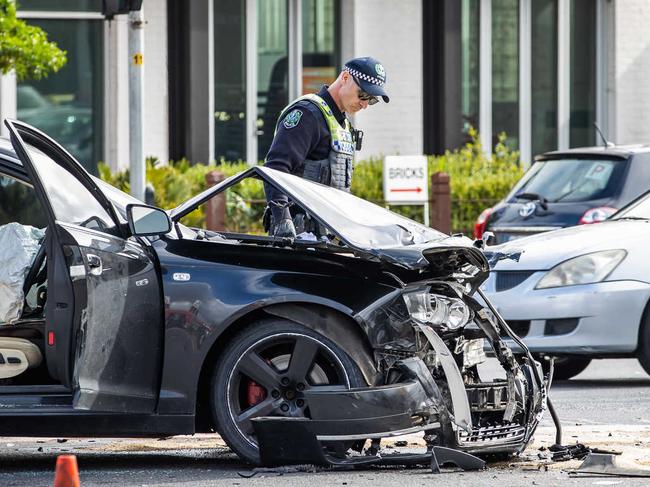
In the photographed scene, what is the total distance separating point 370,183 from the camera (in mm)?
17688

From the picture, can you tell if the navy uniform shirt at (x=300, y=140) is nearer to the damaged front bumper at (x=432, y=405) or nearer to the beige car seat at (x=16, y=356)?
the damaged front bumper at (x=432, y=405)

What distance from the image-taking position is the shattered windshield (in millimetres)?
6808

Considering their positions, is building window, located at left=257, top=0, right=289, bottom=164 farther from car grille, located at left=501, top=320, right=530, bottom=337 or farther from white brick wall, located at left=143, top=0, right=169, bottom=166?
car grille, located at left=501, top=320, right=530, bottom=337

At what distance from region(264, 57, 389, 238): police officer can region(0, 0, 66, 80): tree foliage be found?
6.92 metres

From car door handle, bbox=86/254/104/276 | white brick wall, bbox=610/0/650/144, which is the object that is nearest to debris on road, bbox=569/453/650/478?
car door handle, bbox=86/254/104/276

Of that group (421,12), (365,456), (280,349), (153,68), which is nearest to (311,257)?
(280,349)

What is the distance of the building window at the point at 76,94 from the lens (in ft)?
60.3

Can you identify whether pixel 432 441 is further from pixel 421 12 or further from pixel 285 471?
pixel 421 12

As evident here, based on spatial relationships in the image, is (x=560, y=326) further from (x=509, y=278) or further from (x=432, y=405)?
(x=432, y=405)

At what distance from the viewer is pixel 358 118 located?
19359 mm

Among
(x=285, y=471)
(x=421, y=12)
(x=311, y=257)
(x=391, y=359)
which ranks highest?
(x=421, y=12)

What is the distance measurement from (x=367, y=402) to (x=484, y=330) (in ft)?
2.20

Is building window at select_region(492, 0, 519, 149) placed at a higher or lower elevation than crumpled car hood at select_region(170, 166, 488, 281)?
higher

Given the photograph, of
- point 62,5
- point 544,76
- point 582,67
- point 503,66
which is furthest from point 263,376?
point 582,67
